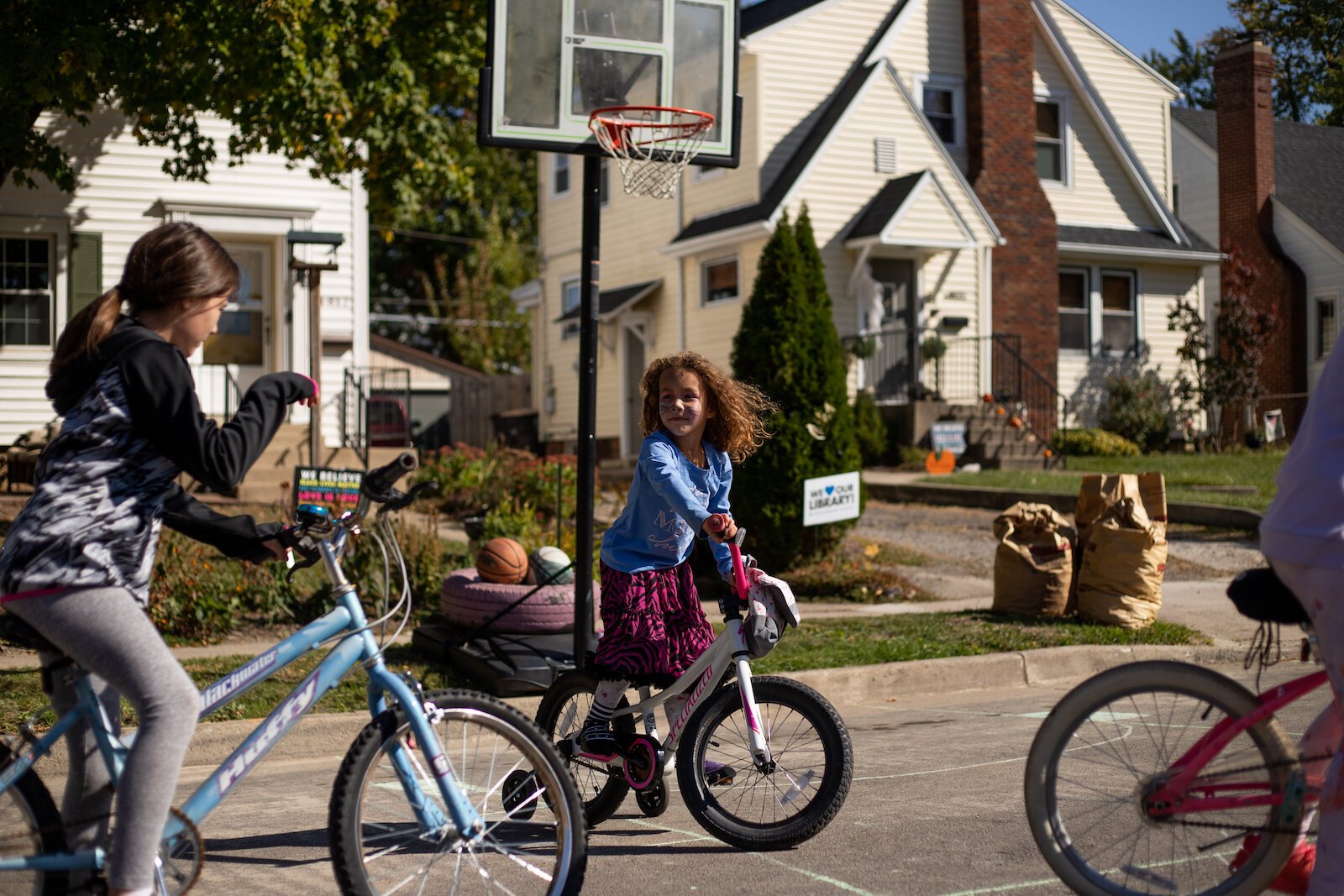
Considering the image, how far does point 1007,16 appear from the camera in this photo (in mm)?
26656

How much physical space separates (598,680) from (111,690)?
6.66 ft

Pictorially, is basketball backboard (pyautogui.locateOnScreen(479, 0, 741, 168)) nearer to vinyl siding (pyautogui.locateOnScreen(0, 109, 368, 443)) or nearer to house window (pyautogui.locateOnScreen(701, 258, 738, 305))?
vinyl siding (pyautogui.locateOnScreen(0, 109, 368, 443))

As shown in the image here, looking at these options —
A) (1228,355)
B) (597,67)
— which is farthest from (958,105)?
(597,67)

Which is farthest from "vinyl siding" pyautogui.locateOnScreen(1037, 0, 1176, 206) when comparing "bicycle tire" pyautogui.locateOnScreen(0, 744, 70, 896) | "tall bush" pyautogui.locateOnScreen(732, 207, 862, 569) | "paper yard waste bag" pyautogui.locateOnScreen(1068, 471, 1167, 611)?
"bicycle tire" pyautogui.locateOnScreen(0, 744, 70, 896)

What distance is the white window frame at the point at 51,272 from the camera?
59.7 ft

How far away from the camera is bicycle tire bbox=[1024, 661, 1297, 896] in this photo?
12.2ft

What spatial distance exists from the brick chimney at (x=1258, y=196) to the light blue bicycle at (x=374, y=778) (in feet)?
90.6

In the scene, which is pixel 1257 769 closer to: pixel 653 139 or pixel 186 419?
pixel 186 419

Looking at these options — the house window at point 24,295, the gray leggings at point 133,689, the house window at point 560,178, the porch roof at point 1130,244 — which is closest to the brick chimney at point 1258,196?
the porch roof at point 1130,244

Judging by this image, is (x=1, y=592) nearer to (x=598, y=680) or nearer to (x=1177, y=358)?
(x=598, y=680)

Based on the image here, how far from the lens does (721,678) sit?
16.4 ft

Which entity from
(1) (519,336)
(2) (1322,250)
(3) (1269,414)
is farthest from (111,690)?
(1) (519,336)

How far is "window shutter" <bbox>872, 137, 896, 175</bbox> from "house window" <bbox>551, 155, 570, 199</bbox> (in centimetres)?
790

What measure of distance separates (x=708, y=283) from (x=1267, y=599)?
2278 centimetres
